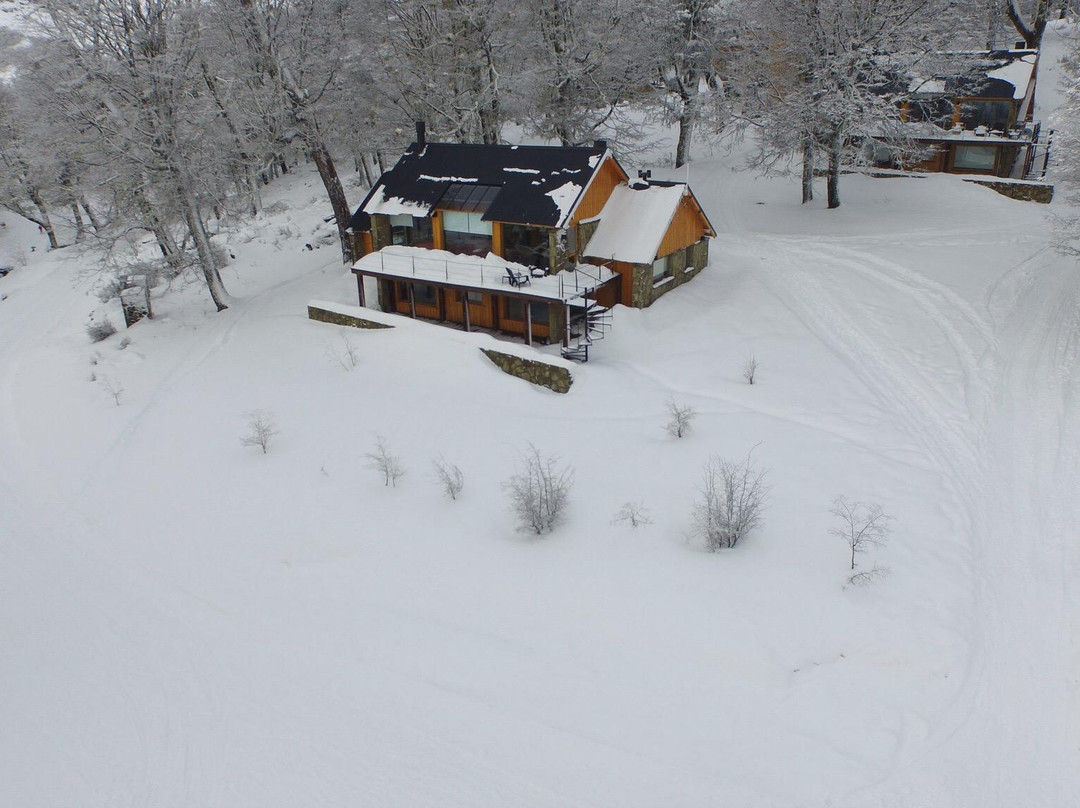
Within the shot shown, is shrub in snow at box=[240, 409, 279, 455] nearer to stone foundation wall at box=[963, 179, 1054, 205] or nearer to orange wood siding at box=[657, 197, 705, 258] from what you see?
orange wood siding at box=[657, 197, 705, 258]

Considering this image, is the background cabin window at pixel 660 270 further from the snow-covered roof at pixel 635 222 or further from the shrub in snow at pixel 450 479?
the shrub in snow at pixel 450 479

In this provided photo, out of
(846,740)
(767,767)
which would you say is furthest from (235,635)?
(846,740)

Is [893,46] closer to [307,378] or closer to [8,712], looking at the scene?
[307,378]

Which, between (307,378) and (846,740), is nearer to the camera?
(846,740)

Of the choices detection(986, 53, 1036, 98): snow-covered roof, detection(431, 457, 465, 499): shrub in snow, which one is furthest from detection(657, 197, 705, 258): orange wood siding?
detection(986, 53, 1036, 98): snow-covered roof

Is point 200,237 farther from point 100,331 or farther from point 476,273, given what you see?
point 476,273

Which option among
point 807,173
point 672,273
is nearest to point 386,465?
point 672,273
